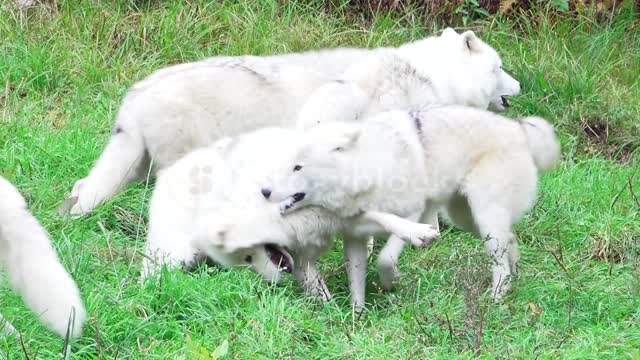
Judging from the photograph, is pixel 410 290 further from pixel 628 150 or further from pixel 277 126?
pixel 628 150

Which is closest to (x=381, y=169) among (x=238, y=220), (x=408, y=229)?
(x=408, y=229)

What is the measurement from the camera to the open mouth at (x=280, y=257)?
19.0ft

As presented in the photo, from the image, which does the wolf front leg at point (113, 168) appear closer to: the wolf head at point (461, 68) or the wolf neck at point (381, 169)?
the wolf neck at point (381, 169)

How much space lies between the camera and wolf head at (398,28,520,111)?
7.21 metres

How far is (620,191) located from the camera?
7.47 m

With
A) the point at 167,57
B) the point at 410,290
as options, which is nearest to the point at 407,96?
the point at 410,290

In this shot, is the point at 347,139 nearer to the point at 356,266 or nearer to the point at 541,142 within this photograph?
the point at 356,266

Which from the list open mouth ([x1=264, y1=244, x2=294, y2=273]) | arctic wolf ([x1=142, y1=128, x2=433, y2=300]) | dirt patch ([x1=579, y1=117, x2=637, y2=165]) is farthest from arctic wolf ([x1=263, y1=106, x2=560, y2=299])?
dirt patch ([x1=579, y1=117, x2=637, y2=165])

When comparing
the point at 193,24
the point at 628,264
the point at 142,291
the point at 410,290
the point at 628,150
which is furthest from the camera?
the point at 193,24

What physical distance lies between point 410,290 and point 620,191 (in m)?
2.29

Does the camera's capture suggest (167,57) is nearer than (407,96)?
No

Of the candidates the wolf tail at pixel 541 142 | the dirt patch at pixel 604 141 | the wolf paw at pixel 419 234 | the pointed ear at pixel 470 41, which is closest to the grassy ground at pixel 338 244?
the dirt patch at pixel 604 141

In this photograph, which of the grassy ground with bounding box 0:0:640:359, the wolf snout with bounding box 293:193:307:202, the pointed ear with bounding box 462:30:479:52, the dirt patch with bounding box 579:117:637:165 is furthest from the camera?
the dirt patch with bounding box 579:117:637:165

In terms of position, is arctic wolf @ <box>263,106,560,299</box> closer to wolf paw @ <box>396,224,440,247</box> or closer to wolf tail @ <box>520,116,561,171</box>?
wolf tail @ <box>520,116,561,171</box>
